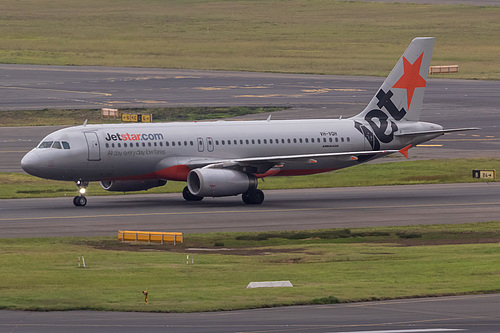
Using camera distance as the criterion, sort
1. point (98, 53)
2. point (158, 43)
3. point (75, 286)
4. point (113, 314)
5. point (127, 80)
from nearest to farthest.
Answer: point (113, 314) < point (75, 286) < point (127, 80) < point (98, 53) < point (158, 43)

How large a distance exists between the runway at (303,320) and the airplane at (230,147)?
26862 millimetres

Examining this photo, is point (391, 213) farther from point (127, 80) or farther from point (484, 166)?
point (127, 80)

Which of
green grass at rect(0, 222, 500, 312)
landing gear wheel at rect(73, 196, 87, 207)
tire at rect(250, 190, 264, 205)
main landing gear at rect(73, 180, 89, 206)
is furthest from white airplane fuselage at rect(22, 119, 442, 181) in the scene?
green grass at rect(0, 222, 500, 312)

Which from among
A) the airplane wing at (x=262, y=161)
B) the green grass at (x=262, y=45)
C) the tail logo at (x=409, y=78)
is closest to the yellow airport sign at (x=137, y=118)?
the tail logo at (x=409, y=78)

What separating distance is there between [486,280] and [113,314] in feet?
43.4

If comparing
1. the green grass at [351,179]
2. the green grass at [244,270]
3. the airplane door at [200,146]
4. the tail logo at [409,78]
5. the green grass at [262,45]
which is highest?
the green grass at [262,45]

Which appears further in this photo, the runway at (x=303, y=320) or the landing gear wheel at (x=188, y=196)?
the landing gear wheel at (x=188, y=196)

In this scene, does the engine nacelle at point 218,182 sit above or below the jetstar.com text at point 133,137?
below

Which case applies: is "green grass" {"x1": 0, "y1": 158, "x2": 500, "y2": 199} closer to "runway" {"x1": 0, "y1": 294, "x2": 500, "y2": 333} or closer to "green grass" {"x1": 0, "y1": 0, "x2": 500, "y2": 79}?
"runway" {"x1": 0, "y1": 294, "x2": 500, "y2": 333}

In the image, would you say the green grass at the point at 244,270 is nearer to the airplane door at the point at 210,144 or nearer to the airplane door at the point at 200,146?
the airplane door at the point at 200,146

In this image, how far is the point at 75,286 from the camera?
34.0 meters

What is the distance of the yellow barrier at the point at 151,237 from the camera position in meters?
45.8

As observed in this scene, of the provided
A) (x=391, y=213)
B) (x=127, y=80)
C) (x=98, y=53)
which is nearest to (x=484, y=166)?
(x=391, y=213)

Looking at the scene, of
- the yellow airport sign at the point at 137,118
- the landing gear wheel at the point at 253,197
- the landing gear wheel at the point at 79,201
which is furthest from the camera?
the yellow airport sign at the point at 137,118
